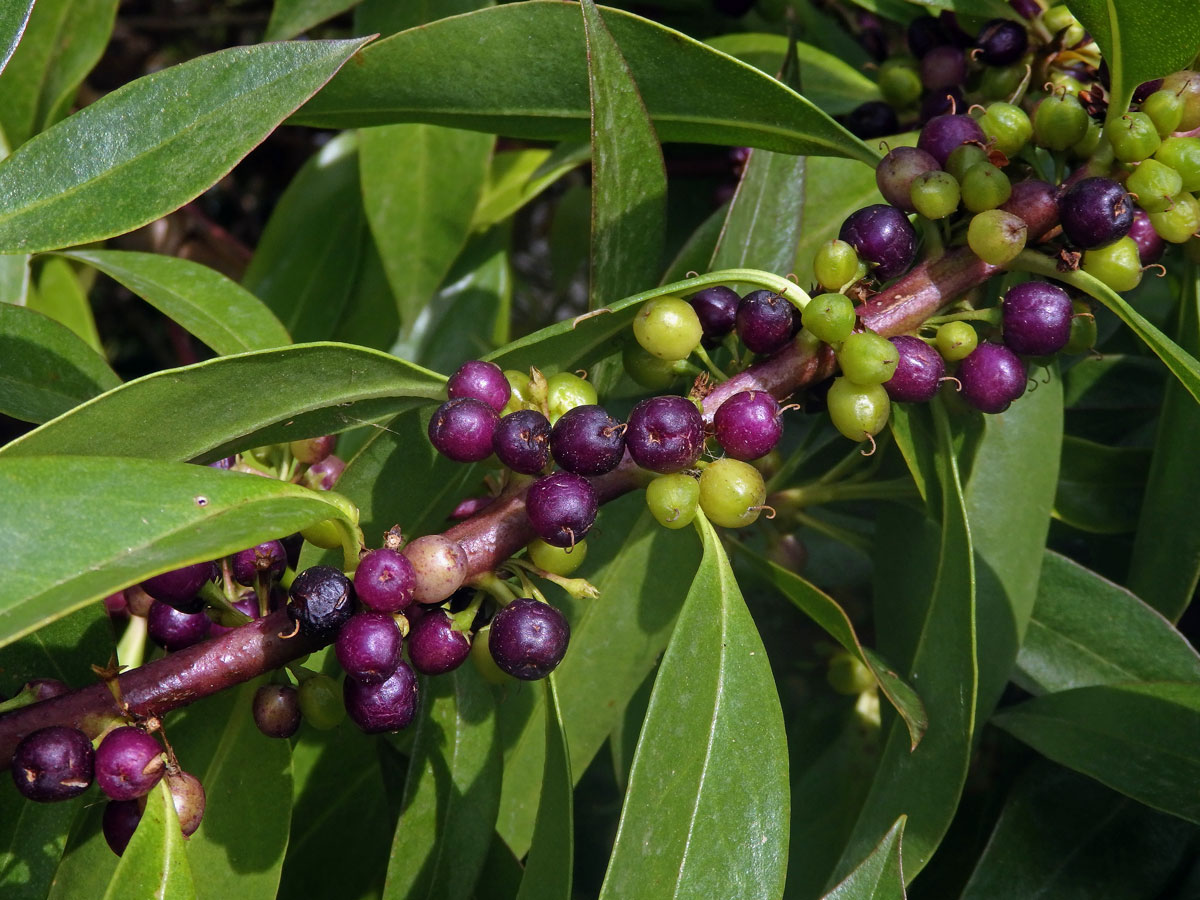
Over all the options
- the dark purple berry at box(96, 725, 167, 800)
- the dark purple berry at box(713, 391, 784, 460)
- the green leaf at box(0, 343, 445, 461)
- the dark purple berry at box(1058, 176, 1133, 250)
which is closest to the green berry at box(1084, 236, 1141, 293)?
the dark purple berry at box(1058, 176, 1133, 250)

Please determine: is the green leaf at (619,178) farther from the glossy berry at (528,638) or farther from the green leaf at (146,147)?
the glossy berry at (528,638)

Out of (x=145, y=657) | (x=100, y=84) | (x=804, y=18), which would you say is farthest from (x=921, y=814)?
(x=100, y=84)

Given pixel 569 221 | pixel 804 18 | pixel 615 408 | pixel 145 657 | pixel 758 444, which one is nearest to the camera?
pixel 758 444

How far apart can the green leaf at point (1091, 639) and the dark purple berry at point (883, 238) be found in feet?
1.99

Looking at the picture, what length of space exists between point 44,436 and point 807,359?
2.63ft

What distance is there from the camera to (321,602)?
1.10 meters

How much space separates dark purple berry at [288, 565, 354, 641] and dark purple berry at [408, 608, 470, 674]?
9 cm

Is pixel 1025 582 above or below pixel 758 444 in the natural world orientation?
below

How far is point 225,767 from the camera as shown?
1361mm

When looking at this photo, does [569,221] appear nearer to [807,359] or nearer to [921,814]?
[807,359]

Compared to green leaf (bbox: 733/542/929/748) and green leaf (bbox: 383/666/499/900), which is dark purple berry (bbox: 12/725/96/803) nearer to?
green leaf (bbox: 383/666/499/900)

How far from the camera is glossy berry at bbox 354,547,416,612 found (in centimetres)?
110

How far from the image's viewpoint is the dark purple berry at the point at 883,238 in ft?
4.24

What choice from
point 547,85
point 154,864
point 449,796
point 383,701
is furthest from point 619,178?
point 154,864
